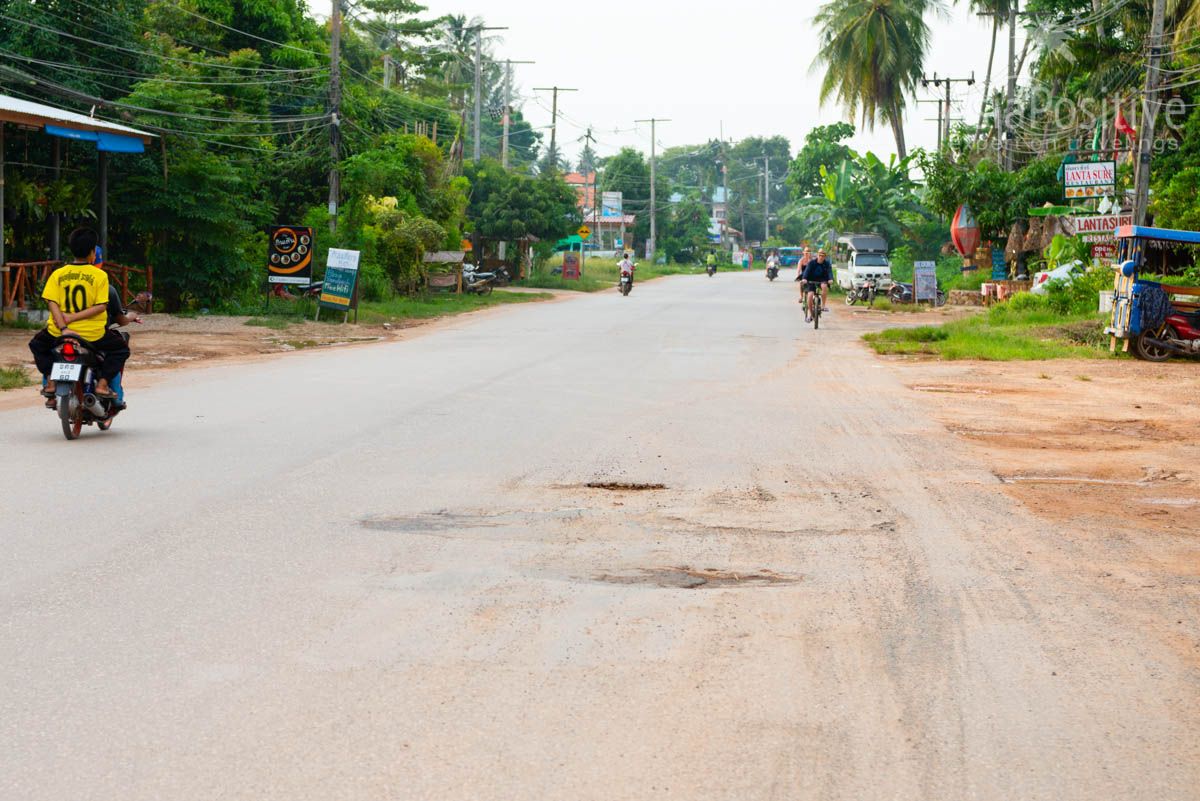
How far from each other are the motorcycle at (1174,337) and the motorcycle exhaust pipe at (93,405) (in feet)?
51.2

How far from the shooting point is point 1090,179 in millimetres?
30125

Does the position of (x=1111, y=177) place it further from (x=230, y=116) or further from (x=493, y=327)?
(x=230, y=116)

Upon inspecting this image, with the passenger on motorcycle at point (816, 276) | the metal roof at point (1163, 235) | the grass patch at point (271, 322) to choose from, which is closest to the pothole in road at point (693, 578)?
the metal roof at point (1163, 235)

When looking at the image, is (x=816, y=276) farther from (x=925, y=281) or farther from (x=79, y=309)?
(x=79, y=309)

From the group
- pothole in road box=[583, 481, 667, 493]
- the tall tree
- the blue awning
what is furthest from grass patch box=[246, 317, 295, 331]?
the tall tree

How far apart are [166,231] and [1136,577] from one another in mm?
23990

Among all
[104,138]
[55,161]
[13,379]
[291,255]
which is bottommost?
[13,379]

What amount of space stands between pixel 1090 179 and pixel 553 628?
1095 inches

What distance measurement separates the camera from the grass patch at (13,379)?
1515 cm

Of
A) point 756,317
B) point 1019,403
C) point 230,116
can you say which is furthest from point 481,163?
point 1019,403

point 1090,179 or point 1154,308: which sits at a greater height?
point 1090,179

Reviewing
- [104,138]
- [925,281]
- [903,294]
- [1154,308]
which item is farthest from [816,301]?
[104,138]

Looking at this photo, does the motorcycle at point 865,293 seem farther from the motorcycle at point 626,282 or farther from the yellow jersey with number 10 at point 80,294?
the yellow jersey with number 10 at point 80,294

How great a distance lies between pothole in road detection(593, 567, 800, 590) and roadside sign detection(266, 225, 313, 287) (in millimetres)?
22837
